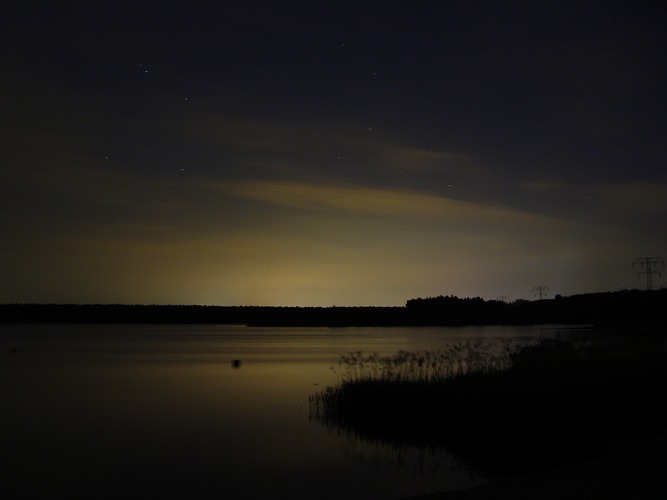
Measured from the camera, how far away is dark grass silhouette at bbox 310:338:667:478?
514 inches

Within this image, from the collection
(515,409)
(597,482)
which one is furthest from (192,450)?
(597,482)

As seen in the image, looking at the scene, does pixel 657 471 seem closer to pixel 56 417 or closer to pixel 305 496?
pixel 305 496

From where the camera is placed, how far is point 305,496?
12.5 metres

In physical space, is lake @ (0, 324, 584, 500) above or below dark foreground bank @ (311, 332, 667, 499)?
below

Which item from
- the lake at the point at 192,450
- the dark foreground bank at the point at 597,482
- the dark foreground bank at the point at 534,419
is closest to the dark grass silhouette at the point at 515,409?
the dark foreground bank at the point at 534,419

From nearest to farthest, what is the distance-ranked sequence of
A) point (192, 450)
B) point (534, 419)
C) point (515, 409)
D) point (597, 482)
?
1. point (597, 482)
2. point (534, 419)
3. point (515, 409)
4. point (192, 450)


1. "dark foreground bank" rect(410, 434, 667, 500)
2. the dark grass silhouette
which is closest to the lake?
the dark grass silhouette

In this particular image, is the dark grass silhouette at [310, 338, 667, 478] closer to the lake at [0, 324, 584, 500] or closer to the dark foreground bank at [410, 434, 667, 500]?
the lake at [0, 324, 584, 500]

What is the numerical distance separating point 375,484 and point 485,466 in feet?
7.08

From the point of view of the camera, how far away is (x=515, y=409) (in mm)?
15109

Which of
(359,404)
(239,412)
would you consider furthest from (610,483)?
(239,412)

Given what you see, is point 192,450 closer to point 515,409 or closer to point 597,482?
point 515,409

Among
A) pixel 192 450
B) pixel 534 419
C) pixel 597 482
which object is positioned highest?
pixel 534 419

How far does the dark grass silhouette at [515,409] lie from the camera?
13062 mm
